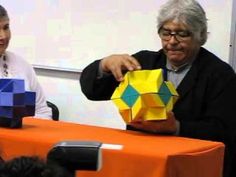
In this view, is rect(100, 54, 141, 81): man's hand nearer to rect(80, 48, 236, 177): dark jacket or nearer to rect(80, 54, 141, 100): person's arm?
rect(80, 54, 141, 100): person's arm

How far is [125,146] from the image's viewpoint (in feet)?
3.30

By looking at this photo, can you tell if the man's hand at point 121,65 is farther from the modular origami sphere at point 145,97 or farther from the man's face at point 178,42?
the man's face at point 178,42

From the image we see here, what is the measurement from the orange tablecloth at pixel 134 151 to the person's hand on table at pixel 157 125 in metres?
0.02

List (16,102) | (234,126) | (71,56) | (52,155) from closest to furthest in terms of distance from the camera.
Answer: (52,155) < (16,102) < (234,126) < (71,56)

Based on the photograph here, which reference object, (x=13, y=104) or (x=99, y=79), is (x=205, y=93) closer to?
(x=99, y=79)

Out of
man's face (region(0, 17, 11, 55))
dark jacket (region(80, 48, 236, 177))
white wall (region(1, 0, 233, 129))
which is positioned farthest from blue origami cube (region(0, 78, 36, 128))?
white wall (region(1, 0, 233, 129))

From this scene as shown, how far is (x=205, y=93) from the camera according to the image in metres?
1.65

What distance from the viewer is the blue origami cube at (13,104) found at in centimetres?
122

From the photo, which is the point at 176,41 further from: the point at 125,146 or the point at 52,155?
the point at 52,155

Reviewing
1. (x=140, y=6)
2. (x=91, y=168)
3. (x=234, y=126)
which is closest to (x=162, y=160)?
(x=91, y=168)

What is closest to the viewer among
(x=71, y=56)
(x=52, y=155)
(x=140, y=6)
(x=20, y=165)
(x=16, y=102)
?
(x=20, y=165)

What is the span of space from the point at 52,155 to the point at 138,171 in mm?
340

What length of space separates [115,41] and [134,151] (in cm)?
178

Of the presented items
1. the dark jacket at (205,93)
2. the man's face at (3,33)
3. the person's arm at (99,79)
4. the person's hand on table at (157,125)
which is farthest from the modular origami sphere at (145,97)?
the man's face at (3,33)
